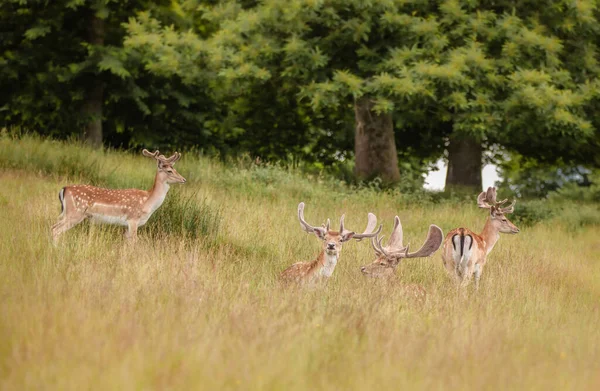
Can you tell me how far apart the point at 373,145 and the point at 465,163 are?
9.15ft

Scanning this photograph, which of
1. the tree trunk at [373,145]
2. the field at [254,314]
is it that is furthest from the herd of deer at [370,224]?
the tree trunk at [373,145]

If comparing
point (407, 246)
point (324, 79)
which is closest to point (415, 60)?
point (324, 79)

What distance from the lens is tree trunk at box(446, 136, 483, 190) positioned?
22.8 metres

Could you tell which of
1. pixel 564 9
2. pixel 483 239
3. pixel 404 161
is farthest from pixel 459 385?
pixel 404 161

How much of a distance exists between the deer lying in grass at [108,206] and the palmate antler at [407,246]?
2.77 m

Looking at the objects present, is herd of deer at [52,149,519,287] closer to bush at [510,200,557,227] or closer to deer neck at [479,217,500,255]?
deer neck at [479,217,500,255]

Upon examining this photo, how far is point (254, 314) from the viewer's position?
707 centimetres

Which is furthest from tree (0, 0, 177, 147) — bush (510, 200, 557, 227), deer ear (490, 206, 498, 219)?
deer ear (490, 206, 498, 219)

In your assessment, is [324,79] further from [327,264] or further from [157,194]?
[327,264]

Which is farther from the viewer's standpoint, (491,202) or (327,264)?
(491,202)

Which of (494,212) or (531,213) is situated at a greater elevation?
(494,212)

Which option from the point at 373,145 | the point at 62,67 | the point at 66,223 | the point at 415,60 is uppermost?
the point at 415,60

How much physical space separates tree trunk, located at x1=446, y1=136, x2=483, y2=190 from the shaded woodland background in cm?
3

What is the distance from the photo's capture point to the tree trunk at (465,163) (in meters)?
22.8
